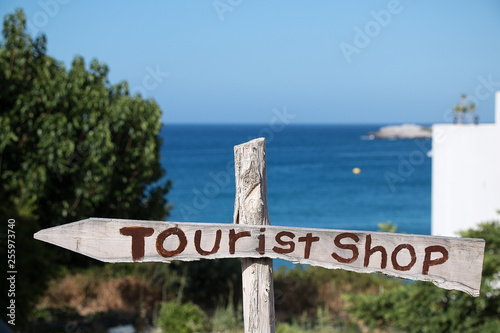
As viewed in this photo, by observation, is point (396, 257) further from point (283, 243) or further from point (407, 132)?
point (407, 132)

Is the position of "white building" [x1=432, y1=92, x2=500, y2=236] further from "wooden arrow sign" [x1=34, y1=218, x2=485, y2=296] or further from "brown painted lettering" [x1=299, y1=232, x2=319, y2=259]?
"brown painted lettering" [x1=299, y1=232, x2=319, y2=259]

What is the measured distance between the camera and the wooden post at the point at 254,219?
210 centimetres

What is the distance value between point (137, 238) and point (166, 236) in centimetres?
12

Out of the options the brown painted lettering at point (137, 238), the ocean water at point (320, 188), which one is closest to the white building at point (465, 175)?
the ocean water at point (320, 188)

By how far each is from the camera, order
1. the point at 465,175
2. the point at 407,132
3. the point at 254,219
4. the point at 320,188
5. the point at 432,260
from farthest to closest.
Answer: the point at 407,132 → the point at 320,188 → the point at 465,175 → the point at 254,219 → the point at 432,260

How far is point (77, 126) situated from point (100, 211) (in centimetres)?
137

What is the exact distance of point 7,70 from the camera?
21.1 feet

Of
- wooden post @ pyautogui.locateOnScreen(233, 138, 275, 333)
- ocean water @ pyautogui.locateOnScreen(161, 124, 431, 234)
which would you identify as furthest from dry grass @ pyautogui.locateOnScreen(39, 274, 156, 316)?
wooden post @ pyautogui.locateOnScreen(233, 138, 275, 333)

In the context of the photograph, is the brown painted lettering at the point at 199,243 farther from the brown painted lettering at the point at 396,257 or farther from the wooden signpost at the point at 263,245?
the brown painted lettering at the point at 396,257

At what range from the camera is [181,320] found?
240 inches

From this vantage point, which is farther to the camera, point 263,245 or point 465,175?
point 465,175

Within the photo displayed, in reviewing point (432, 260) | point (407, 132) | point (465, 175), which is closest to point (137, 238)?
point (432, 260)

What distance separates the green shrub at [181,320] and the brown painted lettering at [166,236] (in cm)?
431

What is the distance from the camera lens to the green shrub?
237 inches
